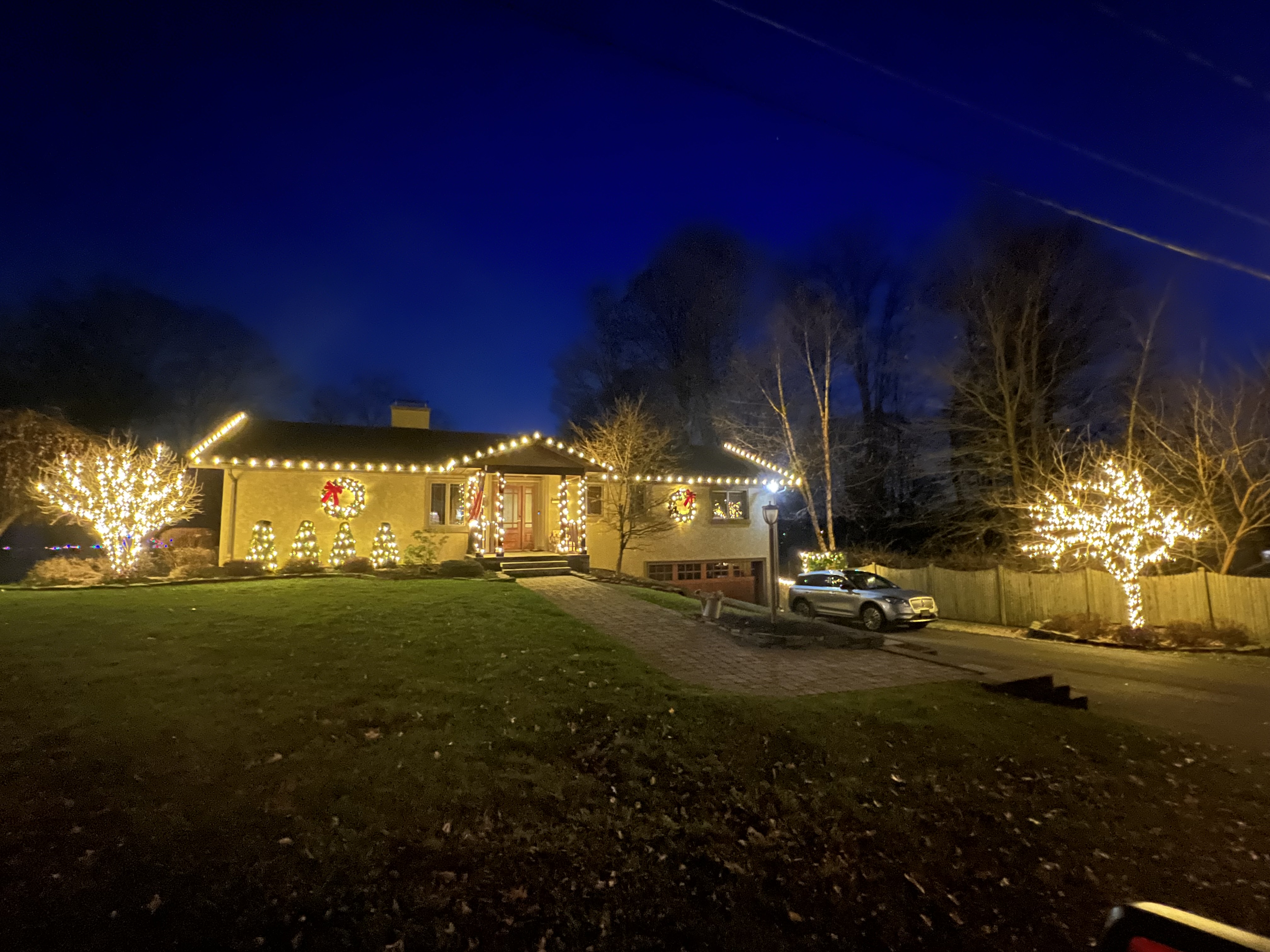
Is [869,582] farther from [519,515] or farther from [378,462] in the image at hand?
[378,462]

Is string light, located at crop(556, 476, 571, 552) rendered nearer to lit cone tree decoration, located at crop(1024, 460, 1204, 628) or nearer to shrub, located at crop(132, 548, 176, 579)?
shrub, located at crop(132, 548, 176, 579)

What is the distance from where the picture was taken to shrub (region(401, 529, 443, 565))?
18.2 meters

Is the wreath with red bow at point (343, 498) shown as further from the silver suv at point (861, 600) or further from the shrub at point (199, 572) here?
the silver suv at point (861, 600)

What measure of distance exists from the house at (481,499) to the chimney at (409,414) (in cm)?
125

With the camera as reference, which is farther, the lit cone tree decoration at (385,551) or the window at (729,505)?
the window at (729,505)

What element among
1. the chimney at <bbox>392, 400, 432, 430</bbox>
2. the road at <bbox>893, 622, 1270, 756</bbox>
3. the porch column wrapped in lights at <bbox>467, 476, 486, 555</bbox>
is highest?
the chimney at <bbox>392, 400, 432, 430</bbox>

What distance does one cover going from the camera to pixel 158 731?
5.59 meters

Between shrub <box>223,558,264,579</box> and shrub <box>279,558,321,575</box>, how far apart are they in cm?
52

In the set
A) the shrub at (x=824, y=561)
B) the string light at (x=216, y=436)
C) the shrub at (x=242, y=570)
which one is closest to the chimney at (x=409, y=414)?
the string light at (x=216, y=436)

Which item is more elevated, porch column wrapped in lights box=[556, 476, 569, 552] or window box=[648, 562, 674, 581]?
porch column wrapped in lights box=[556, 476, 569, 552]

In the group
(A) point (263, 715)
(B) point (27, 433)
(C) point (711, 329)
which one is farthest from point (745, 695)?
(C) point (711, 329)

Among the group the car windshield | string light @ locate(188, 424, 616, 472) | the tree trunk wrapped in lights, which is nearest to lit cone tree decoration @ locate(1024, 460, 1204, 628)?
the car windshield

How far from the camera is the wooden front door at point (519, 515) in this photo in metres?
20.8

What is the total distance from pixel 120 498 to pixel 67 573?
75.9 inches
